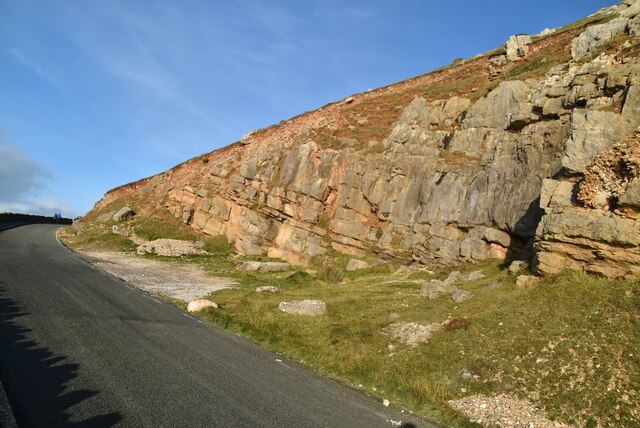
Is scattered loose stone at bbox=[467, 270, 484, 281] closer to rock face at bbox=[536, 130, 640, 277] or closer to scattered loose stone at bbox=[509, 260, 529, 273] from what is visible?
scattered loose stone at bbox=[509, 260, 529, 273]

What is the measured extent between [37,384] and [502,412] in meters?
8.95

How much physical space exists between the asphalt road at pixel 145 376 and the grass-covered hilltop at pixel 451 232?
128 centimetres

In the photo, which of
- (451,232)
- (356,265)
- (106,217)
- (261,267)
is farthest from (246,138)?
(451,232)

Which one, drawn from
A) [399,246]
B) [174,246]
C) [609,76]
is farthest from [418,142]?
[174,246]

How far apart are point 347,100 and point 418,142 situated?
15.4 metres

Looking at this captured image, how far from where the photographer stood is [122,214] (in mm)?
38844

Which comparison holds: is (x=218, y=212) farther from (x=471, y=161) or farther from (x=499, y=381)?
(x=499, y=381)

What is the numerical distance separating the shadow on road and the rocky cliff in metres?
13.3

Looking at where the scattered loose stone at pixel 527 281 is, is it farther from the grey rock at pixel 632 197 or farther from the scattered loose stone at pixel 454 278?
the scattered loose stone at pixel 454 278

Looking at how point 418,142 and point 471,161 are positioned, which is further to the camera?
point 418,142

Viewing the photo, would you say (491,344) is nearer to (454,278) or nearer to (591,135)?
(454,278)

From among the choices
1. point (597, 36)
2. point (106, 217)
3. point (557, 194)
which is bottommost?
point (106, 217)

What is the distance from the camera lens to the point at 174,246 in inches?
1240

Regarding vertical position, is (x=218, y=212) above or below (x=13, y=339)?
above
